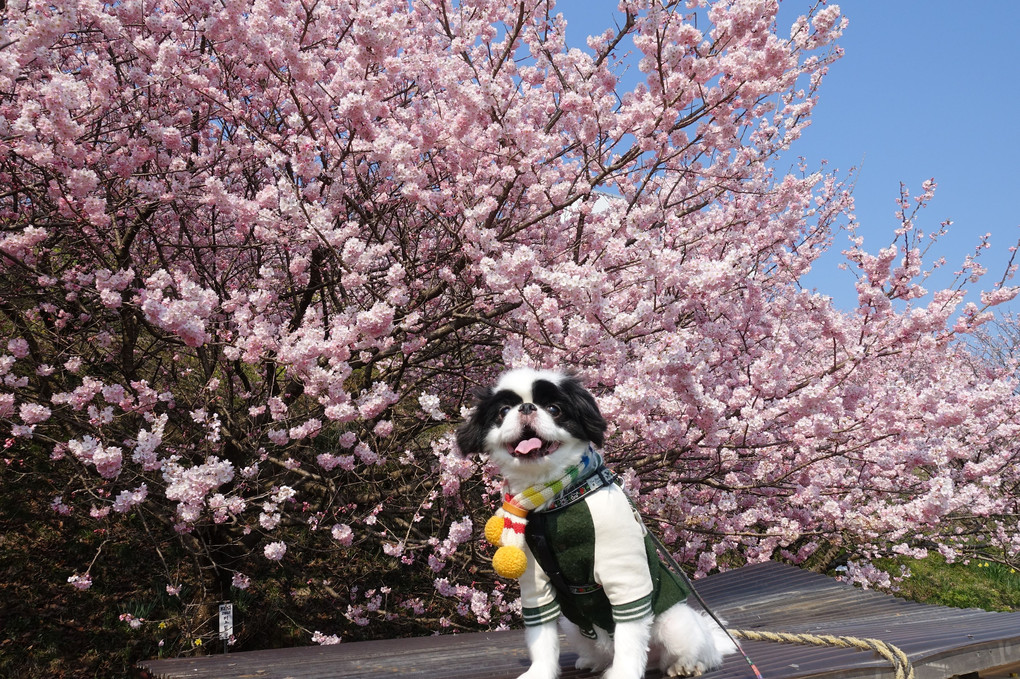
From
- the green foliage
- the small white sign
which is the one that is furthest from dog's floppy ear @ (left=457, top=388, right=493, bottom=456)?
the green foliage

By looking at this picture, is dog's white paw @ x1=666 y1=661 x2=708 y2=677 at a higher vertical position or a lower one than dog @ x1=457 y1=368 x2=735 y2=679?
lower

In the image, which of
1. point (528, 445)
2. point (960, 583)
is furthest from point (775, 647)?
point (960, 583)

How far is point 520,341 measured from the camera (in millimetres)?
4387

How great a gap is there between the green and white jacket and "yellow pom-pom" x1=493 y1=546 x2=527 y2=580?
0.26 feet

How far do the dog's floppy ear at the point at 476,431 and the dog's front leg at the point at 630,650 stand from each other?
743 millimetres

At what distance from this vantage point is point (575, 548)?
2188 mm

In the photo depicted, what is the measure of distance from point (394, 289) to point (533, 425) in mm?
2174

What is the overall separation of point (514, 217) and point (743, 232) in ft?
7.40

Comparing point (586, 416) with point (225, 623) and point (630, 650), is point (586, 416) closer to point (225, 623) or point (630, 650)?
point (630, 650)

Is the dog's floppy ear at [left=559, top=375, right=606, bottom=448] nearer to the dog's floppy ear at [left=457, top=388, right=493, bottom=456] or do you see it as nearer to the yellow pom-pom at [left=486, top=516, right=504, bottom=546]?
the dog's floppy ear at [left=457, top=388, right=493, bottom=456]

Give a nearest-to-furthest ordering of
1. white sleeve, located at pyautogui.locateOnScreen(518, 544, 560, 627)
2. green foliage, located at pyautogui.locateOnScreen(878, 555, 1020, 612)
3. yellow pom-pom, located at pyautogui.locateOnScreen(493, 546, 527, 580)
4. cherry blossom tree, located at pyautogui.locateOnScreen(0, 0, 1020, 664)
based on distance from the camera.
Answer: yellow pom-pom, located at pyautogui.locateOnScreen(493, 546, 527, 580) → white sleeve, located at pyautogui.locateOnScreen(518, 544, 560, 627) → cherry blossom tree, located at pyautogui.locateOnScreen(0, 0, 1020, 664) → green foliage, located at pyautogui.locateOnScreen(878, 555, 1020, 612)

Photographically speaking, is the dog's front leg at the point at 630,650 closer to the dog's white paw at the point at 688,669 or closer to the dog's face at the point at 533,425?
the dog's white paw at the point at 688,669

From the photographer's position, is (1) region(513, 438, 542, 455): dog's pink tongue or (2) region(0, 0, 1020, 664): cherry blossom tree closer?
(1) region(513, 438, 542, 455): dog's pink tongue

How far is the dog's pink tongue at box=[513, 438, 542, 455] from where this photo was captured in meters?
2.22
